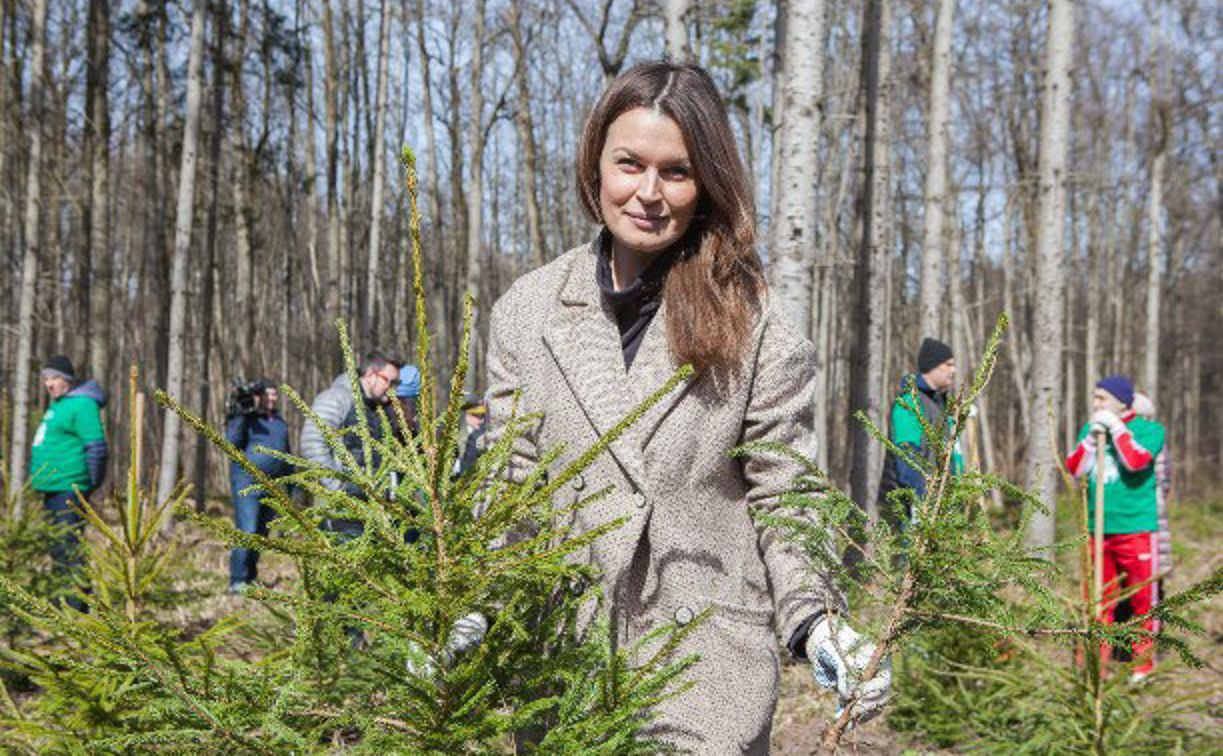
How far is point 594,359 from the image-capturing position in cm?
167

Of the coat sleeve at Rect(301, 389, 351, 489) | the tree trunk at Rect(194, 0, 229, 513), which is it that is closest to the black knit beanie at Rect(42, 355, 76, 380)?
the coat sleeve at Rect(301, 389, 351, 489)

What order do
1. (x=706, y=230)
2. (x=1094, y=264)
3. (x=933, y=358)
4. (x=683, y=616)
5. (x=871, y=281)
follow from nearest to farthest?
(x=683, y=616), (x=706, y=230), (x=933, y=358), (x=871, y=281), (x=1094, y=264)

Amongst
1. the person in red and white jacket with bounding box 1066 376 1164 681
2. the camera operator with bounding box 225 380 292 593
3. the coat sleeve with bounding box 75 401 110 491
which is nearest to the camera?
the person in red and white jacket with bounding box 1066 376 1164 681

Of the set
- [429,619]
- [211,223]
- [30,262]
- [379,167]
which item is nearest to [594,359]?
[429,619]

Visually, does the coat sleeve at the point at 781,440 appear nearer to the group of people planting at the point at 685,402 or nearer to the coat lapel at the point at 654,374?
the group of people planting at the point at 685,402

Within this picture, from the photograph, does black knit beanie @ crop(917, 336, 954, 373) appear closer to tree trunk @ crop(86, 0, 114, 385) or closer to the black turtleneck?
the black turtleneck

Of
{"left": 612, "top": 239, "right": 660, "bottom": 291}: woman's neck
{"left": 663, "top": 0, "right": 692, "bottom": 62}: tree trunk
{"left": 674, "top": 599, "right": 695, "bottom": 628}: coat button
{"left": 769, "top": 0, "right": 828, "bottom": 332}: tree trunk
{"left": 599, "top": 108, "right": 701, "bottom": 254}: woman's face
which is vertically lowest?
{"left": 674, "top": 599, "right": 695, "bottom": 628}: coat button

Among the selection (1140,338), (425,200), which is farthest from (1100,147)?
(425,200)

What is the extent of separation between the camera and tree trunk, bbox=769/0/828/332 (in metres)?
4.54

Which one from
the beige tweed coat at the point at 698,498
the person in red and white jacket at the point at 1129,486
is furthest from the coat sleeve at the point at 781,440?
the person in red and white jacket at the point at 1129,486

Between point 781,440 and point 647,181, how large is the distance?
505mm

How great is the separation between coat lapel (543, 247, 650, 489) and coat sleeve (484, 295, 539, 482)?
11cm

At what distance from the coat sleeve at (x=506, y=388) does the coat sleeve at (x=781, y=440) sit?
0.40 m

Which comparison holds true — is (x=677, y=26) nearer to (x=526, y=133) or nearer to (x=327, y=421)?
(x=327, y=421)
